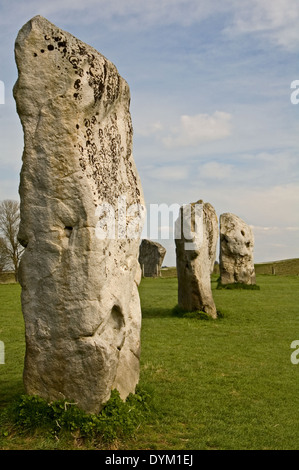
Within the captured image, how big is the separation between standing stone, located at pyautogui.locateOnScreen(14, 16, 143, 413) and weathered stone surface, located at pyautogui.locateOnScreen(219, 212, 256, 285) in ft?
61.2

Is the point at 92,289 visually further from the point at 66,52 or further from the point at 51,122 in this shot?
the point at 66,52

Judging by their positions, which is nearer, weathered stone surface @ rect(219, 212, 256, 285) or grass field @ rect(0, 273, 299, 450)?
grass field @ rect(0, 273, 299, 450)

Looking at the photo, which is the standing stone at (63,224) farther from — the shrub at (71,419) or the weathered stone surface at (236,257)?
the weathered stone surface at (236,257)

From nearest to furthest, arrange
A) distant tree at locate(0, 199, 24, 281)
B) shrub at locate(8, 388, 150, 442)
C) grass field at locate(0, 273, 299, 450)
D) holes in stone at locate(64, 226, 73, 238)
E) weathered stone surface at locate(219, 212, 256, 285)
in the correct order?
shrub at locate(8, 388, 150, 442) → holes in stone at locate(64, 226, 73, 238) → grass field at locate(0, 273, 299, 450) → weathered stone surface at locate(219, 212, 256, 285) → distant tree at locate(0, 199, 24, 281)

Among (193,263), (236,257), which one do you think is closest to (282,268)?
(236,257)

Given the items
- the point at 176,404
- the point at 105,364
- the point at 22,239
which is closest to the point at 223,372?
the point at 176,404

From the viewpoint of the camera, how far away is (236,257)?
998 inches

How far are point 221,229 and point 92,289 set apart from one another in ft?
65.1

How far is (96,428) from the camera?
6793mm

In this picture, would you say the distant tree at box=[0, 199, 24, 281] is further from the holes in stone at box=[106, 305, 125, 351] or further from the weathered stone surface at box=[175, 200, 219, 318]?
the holes in stone at box=[106, 305, 125, 351]

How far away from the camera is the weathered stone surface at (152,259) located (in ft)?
126

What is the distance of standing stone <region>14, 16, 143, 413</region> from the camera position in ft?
22.3

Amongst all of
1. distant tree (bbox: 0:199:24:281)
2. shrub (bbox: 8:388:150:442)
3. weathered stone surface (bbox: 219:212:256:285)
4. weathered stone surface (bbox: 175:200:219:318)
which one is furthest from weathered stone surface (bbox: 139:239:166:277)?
shrub (bbox: 8:388:150:442)

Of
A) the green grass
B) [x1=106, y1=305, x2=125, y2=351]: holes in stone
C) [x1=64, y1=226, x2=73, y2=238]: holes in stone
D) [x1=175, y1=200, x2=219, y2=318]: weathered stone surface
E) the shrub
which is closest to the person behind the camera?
the shrub
